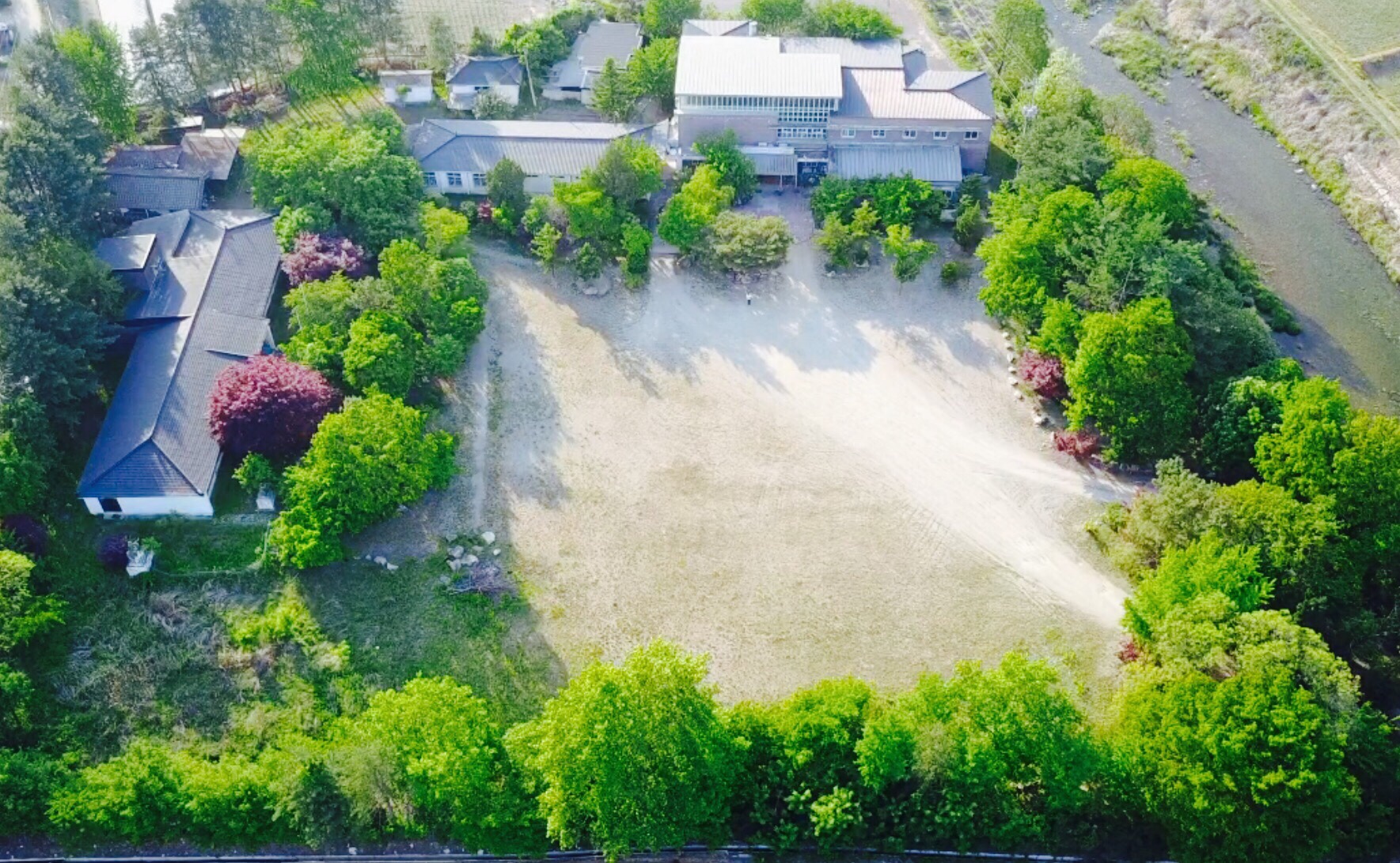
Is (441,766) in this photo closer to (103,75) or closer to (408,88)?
(103,75)

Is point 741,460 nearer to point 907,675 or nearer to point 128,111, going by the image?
point 907,675

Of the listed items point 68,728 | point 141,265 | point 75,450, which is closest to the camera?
point 68,728

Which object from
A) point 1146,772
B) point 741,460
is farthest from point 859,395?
point 1146,772

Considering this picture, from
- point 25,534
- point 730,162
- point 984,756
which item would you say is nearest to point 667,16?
point 730,162

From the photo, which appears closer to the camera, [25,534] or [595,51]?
[25,534]

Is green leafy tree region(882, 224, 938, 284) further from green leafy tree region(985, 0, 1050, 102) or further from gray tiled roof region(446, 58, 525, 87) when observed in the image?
gray tiled roof region(446, 58, 525, 87)

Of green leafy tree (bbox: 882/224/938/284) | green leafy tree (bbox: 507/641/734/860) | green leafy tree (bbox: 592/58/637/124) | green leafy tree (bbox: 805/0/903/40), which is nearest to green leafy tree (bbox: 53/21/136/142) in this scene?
green leafy tree (bbox: 592/58/637/124)
